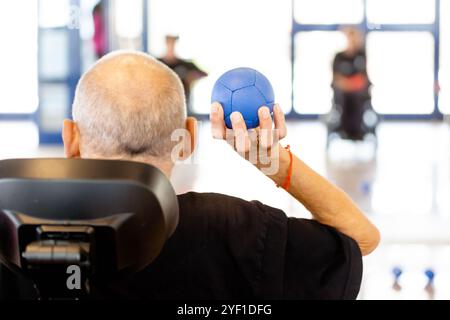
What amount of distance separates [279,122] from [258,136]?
0.17ft

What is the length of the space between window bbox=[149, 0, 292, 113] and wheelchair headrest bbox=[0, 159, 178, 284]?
11.6 meters

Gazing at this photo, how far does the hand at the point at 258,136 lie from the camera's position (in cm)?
142

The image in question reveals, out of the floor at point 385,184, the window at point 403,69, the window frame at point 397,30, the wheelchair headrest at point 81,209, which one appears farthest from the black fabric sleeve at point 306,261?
the window at point 403,69

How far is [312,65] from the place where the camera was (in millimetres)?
13492

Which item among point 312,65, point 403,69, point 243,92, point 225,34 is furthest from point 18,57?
point 243,92

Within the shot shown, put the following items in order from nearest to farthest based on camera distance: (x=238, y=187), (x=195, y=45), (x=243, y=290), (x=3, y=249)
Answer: (x=3, y=249) < (x=243, y=290) < (x=238, y=187) < (x=195, y=45)

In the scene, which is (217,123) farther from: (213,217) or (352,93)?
(352,93)

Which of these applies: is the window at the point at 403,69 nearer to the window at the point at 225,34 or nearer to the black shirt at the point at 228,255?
the window at the point at 225,34

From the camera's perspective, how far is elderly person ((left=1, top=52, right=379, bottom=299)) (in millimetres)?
1416

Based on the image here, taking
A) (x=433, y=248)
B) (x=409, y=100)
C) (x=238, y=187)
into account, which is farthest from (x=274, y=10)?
(x=433, y=248)

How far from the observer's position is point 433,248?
4.62 metres
